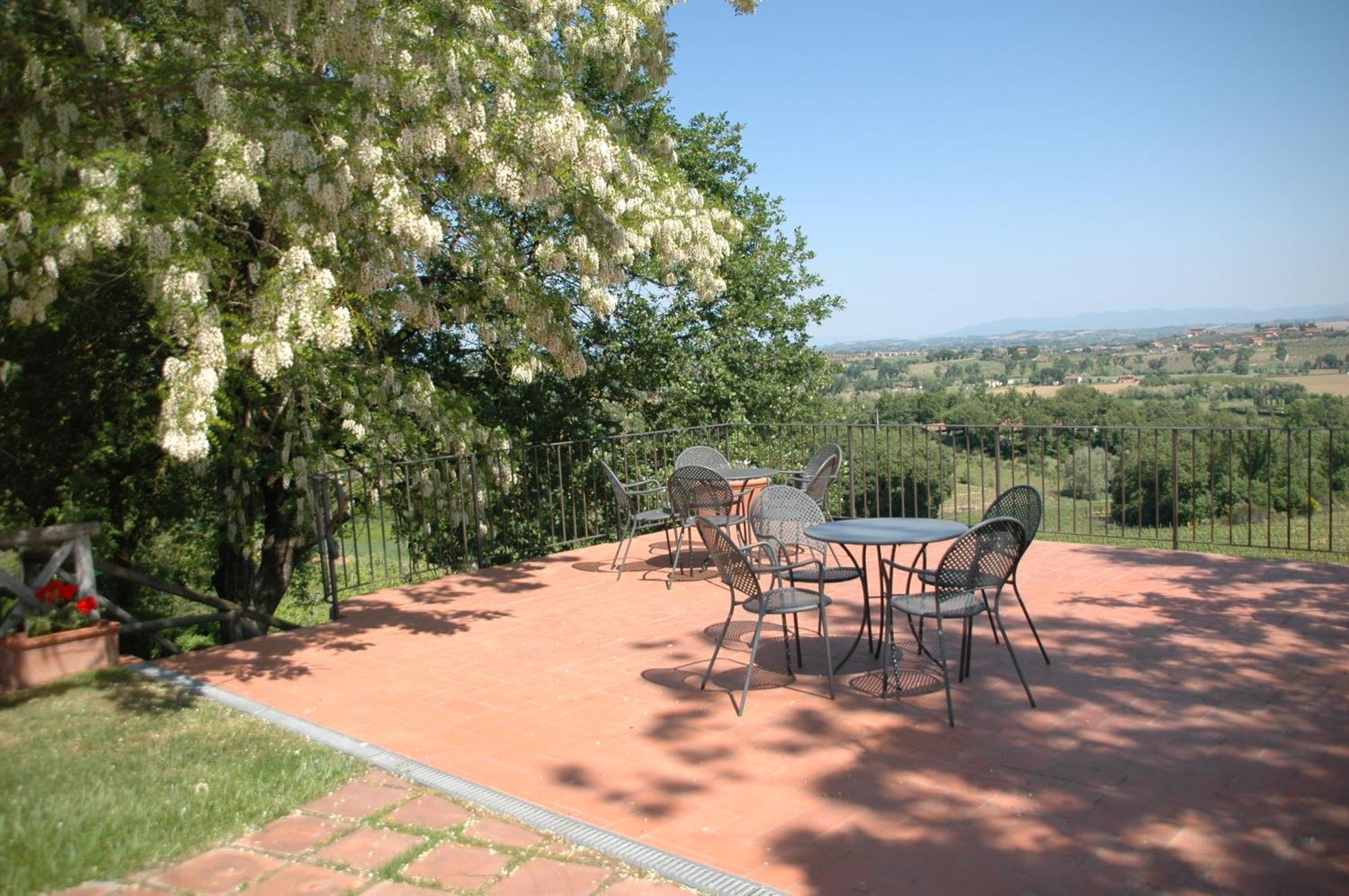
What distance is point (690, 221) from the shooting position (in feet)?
28.4

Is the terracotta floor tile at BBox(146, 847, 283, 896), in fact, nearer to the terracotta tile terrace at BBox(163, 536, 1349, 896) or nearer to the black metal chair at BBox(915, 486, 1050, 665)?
the terracotta tile terrace at BBox(163, 536, 1349, 896)

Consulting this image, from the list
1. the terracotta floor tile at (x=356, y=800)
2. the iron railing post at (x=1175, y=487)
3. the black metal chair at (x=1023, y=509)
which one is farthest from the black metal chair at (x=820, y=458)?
the terracotta floor tile at (x=356, y=800)

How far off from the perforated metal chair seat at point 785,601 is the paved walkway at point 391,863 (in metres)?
1.69

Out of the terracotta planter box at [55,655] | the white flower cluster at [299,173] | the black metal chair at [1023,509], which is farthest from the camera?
the white flower cluster at [299,173]

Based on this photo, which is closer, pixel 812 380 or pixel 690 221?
pixel 690 221

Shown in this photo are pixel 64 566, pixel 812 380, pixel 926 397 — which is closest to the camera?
pixel 64 566

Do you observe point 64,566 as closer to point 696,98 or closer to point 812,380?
point 812,380

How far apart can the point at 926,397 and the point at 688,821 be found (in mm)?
14051

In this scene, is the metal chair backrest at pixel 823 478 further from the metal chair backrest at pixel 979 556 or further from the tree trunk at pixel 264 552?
the tree trunk at pixel 264 552

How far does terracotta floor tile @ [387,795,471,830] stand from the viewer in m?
3.49

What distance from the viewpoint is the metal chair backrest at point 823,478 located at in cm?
742

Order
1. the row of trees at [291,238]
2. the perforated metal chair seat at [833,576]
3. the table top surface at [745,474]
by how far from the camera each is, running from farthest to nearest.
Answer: the table top surface at [745,474], the row of trees at [291,238], the perforated metal chair seat at [833,576]

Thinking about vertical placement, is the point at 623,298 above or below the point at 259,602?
above

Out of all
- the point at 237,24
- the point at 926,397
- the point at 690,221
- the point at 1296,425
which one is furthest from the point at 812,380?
the point at 237,24
